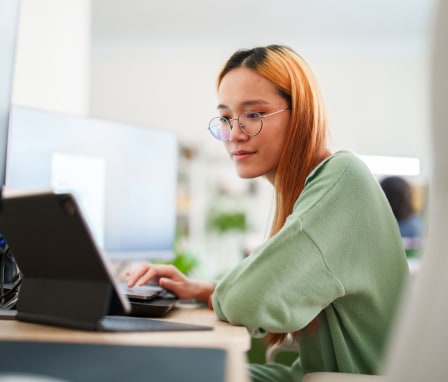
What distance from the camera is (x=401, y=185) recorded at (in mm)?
3484

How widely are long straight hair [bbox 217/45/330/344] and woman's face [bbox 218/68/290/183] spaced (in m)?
0.02

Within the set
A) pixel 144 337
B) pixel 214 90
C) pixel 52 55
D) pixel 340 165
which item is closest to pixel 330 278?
pixel 340 165

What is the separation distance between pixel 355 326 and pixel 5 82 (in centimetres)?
79

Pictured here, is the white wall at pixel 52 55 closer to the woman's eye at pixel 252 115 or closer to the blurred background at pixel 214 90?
the woman's eye at pixel 252 115

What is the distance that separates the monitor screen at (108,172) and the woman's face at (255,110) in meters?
0.38

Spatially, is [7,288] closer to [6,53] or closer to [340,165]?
[6,53]

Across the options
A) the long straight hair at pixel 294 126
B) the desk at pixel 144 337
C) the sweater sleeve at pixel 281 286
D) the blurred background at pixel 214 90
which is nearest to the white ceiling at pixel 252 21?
the blurred background at pixel 214 90

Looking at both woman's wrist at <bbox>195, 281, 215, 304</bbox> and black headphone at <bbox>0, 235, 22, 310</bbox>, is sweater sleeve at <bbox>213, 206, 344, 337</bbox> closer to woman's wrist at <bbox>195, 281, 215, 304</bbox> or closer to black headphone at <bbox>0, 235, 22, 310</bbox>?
woman's wrist at <bbox>195, 281, 215, 304</bbox>

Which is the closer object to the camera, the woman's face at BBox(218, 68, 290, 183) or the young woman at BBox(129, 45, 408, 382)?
the young woman at BBox(129, 45, 408, 382)

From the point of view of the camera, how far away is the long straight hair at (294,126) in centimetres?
113

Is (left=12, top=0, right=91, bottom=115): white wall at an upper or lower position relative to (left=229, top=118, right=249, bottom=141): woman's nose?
upper

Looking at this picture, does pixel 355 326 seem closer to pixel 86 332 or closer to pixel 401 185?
pixel 86 332

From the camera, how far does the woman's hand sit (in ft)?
3.68

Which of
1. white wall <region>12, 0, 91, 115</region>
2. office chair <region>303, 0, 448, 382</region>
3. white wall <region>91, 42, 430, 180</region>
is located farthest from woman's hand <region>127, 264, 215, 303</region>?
white wall <region>91, 42, 430, 180</region>
